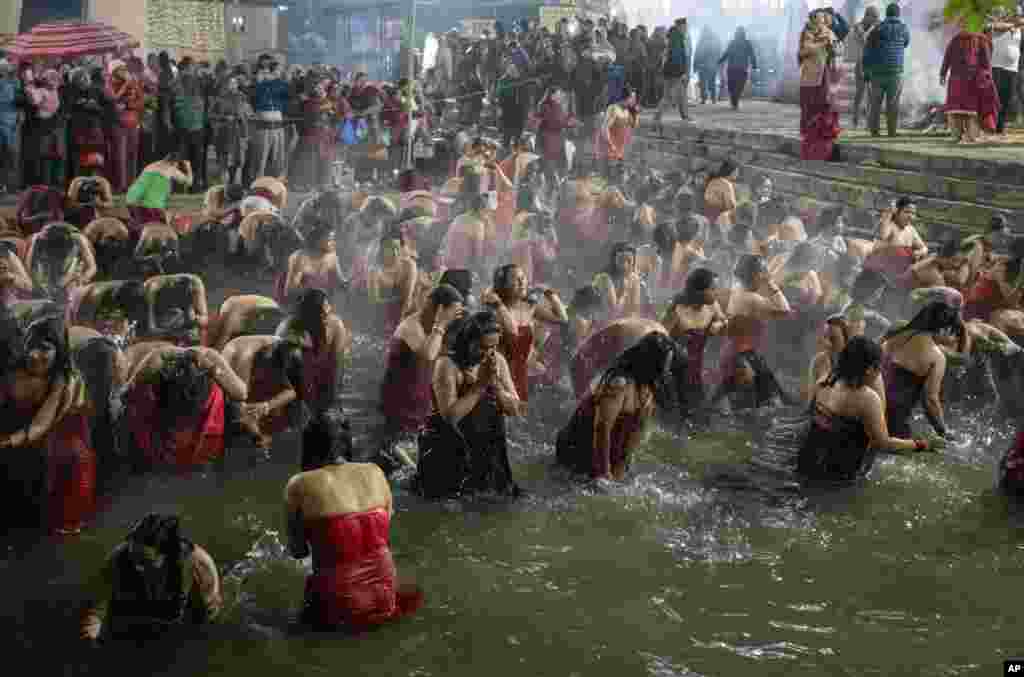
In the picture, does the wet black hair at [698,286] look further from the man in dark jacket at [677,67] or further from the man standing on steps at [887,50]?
the man in dark jacket at [677,67]

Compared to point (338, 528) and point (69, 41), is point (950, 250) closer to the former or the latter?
point (338, 528)

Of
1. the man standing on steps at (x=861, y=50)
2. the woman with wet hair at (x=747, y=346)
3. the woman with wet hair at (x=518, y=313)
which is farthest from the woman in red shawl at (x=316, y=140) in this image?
the woman with wet hair at (x=747, y=346)

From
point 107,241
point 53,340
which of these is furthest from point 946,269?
point 107,241

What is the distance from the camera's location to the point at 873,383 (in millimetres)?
7379

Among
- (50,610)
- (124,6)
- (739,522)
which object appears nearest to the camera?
(50,610)

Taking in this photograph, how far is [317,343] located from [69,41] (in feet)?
34.3

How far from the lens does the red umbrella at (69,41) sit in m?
16.3

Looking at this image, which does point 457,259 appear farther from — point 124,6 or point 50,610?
point 124,6

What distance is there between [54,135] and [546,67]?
8402mm

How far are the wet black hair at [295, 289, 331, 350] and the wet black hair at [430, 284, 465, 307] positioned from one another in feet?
2.36

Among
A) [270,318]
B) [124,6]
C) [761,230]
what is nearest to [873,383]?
[270,318]

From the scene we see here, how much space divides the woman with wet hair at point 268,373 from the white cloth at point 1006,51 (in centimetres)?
1021

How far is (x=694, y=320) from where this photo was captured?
29.6ft

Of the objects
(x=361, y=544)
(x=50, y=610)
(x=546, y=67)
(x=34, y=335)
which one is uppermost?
(x=546, y=67)
